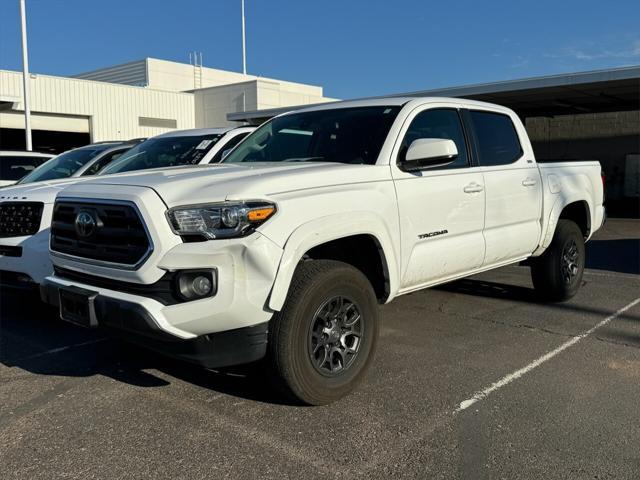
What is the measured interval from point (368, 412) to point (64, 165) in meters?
6.53

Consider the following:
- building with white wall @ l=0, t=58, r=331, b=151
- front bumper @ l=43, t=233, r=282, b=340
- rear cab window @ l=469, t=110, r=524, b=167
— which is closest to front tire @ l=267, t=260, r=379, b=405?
front bumper @ l=43, t=233, r=282, b=340

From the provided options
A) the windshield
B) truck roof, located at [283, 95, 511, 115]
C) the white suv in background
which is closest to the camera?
truck roof, located at [283, 95, 511, 115]

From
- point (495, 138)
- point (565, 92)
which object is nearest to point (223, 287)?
point (495, 138)

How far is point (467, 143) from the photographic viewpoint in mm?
5109

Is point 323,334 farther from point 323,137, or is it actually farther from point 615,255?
point 615,255

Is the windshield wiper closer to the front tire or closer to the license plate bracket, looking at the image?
the front tire

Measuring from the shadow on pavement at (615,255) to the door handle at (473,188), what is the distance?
457 centimetres

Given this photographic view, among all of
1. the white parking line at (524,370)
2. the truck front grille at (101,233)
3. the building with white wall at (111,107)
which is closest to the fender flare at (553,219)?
the white parking line at (524,370)

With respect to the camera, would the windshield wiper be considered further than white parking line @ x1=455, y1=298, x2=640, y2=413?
Yes

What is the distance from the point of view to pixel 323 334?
145 inches

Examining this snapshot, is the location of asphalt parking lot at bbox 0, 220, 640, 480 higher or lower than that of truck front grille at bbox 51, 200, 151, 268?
lower

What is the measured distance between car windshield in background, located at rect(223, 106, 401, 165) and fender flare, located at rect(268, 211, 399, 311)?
23.9 inches

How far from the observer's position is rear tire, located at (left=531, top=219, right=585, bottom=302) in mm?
6105

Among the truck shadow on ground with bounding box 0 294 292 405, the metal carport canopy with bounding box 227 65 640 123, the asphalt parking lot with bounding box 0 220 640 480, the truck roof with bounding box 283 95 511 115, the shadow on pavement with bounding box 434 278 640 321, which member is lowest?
the asphalt parking lot with bounding box 0 220 640 480
